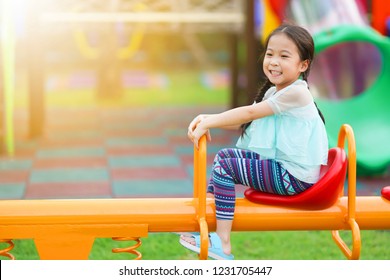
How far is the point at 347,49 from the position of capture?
6.68 meters

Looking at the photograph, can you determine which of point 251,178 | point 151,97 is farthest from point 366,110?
point 151,97

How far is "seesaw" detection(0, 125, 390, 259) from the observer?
276cm

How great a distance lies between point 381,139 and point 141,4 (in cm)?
303

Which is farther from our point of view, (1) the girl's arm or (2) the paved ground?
(2) the paved ground

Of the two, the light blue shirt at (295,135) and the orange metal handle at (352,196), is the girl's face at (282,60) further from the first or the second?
the orange metal handle at (352,196)

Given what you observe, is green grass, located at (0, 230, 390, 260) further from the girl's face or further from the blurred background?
the girl's face

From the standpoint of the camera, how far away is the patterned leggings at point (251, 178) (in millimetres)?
2834

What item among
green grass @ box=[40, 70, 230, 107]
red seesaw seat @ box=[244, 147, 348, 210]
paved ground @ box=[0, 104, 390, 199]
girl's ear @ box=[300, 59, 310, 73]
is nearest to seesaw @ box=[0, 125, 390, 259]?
red seesaw seat @ box=[244, 147, 348, 210]

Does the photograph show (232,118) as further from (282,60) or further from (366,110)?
(366,110)

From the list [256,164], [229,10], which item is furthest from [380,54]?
[256,164]

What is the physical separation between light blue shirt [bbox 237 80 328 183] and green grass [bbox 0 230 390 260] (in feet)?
3.44

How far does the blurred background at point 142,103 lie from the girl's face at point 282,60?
2.35 metres

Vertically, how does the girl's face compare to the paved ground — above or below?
above
